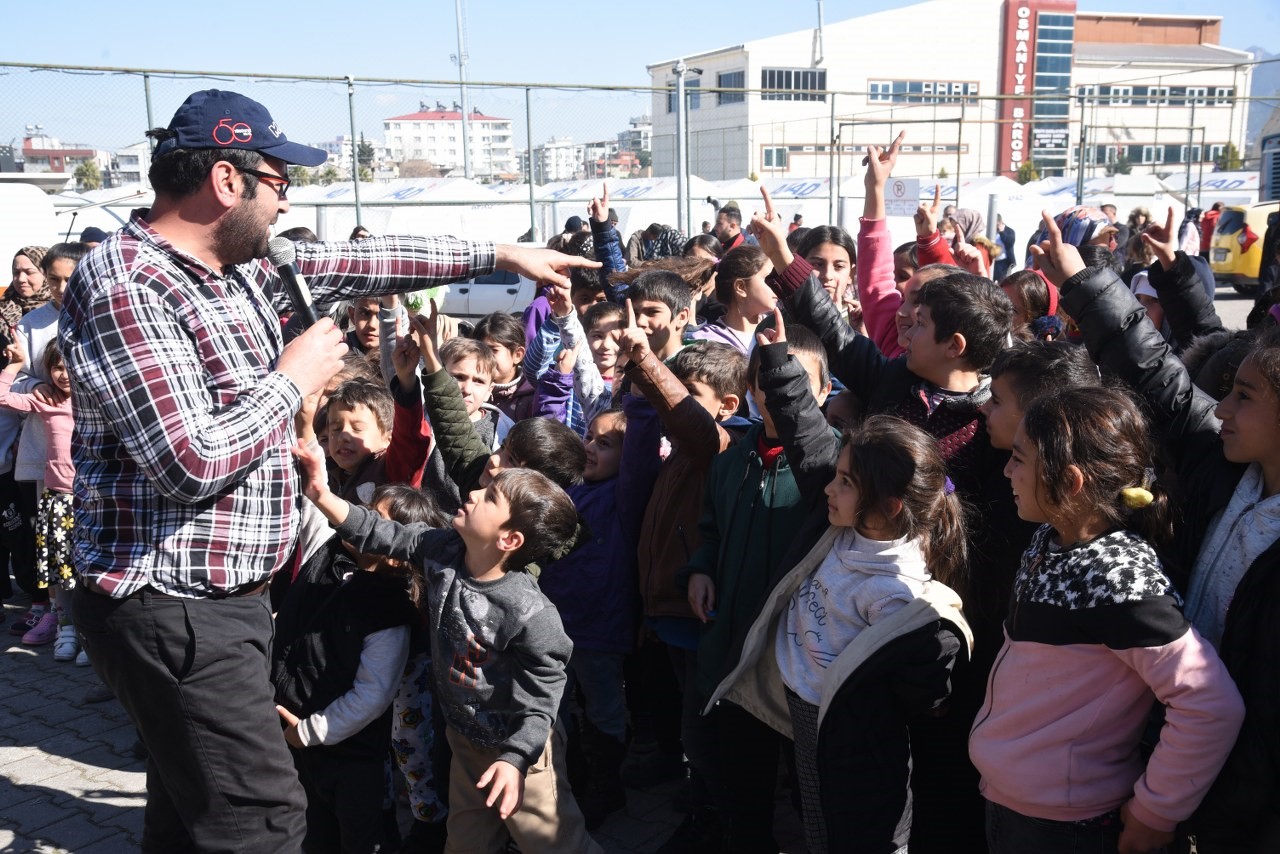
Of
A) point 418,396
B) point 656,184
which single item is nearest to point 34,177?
point 656,184

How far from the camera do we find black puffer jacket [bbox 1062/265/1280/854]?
2062mm

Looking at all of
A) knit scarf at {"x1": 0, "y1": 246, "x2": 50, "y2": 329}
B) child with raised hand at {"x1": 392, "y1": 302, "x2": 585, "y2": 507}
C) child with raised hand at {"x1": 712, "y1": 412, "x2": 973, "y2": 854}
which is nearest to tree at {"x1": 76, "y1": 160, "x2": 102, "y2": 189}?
knit scarf at {"x1": 0, "y1": 246, "x2": 50, "y2": 329}

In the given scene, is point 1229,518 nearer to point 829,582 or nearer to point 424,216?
point 829,582

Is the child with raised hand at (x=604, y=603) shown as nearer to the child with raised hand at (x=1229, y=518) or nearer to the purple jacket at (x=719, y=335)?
the purple jacket at (x=719, y=335)

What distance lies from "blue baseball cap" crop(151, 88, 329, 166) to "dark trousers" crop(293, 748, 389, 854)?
1.86 metres

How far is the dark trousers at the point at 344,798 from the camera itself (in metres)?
3.25

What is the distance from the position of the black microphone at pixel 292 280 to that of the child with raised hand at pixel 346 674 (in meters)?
0.92

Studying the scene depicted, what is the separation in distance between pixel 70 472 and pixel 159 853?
3218 millimetres

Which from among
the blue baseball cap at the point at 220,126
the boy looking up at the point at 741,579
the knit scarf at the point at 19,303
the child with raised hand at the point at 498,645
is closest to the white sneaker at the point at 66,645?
the knit scarf at the point at 19,303

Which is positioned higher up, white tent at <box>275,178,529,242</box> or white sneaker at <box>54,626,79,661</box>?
white tent at <box>275,178,529,242</box>

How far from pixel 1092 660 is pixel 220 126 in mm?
2201

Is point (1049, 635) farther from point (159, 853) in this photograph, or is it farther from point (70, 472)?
point (70, 472)

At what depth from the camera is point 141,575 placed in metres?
2.26

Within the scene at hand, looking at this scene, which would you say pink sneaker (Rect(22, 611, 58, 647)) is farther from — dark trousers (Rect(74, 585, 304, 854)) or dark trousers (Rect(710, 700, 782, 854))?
dark trousers (Rect(710, 700, 782, 854))
